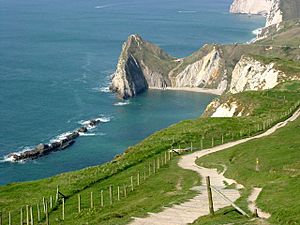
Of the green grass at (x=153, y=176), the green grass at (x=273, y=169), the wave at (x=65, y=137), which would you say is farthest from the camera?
the wave at (x=65, y=137)

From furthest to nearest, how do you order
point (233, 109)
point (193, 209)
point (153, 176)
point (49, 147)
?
point (49, 147), point (233, 109), point (153, 176), point (193, 209)

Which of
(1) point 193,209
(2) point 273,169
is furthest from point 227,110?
(1) point 193,209

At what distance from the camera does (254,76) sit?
162 metres

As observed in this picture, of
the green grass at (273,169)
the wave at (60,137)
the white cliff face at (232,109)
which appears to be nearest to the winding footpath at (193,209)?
the green grass at (273,169)

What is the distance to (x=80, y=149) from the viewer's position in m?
144

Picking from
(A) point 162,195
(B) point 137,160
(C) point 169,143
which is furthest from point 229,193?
(C) point 169,143

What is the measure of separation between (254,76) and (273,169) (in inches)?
4460

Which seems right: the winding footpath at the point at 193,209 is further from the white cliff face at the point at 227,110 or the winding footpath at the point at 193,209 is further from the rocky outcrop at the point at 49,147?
the rocky outcrop at the point at 49,147

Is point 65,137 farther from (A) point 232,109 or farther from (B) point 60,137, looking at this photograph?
(A) point 232,109

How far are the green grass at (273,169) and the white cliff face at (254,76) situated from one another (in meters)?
73.3

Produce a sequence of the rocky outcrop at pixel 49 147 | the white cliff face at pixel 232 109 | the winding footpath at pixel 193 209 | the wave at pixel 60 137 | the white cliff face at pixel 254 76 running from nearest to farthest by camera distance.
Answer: the winding footpath at pixel 193 209
the white cliff face at pixel 232 109
the rocky outcrop at pixel 49 147
the white cliff face at pixel 254 76
the wave at pixel 60 137

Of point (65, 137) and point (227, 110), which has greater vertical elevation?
point (227, 110)

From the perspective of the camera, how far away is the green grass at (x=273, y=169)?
35594mm

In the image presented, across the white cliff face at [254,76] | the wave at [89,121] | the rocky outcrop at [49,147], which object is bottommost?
the rocky outcrop at [49,147]
